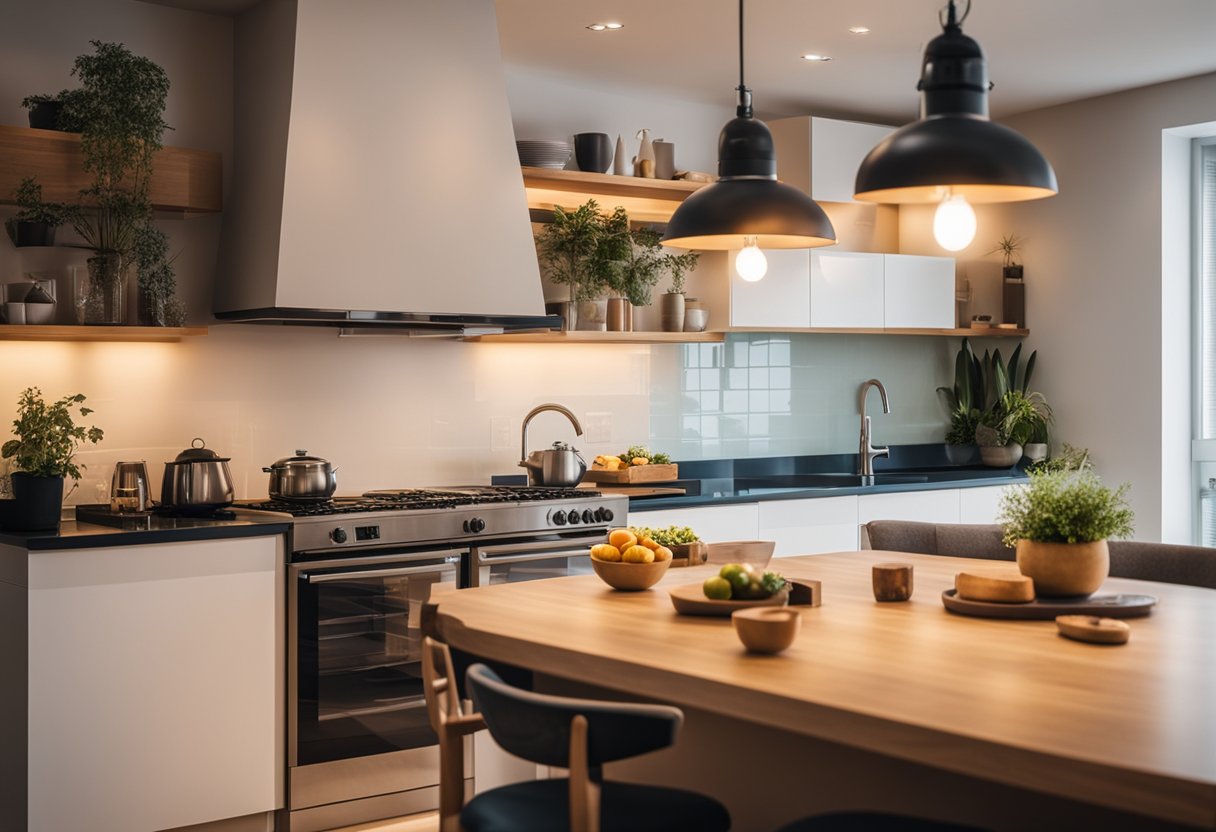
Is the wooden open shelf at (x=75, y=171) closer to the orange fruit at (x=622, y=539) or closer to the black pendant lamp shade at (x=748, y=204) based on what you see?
the black pendant lamp shade at (x=748, y=204)

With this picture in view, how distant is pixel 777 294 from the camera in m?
5.89

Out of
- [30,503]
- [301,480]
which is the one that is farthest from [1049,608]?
[30,503]

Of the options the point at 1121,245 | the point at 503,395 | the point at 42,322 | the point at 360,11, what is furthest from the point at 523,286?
the point at 1121,245

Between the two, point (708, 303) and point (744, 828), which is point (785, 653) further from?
point (708, 303)

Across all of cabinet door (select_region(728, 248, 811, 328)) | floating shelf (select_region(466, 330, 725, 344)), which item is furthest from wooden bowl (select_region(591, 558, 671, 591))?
cabinet door (select_region(728, 248, 811, 328))

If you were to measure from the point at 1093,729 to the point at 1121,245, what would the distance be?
495 centimetres

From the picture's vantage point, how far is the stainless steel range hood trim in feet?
14.0

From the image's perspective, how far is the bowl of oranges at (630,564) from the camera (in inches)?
115

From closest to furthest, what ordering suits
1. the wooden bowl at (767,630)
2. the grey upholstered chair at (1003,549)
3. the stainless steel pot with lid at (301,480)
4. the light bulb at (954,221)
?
the wooden bowl at (767,630)
the light bulb at (954,221)
the grey upholstered chair at (1003,549)
the stainless steel pot with lid at (301,480)

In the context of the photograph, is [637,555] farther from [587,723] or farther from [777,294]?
[777,294]

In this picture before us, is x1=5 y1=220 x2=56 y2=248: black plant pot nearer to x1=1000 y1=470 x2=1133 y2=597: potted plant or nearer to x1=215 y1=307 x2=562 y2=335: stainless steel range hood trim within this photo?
x1=215 y1=307 x2=562 y2=335: stainless steel range hood trim

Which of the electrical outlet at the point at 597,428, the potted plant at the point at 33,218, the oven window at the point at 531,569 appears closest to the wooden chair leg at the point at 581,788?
the oven window at the point at 531,569

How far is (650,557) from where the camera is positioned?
2939 mm

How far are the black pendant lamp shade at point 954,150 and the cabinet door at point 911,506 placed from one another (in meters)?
3.22
